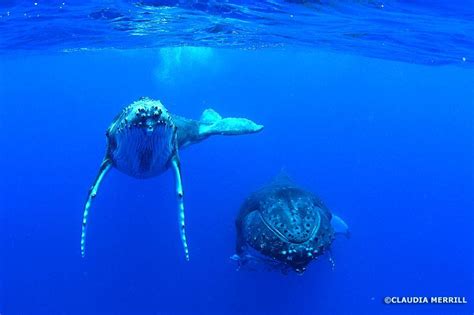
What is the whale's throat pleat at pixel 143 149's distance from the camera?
A: 739cm

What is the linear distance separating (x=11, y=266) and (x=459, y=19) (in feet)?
74.2

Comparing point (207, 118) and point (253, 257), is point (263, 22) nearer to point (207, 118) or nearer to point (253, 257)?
point (207, 118)

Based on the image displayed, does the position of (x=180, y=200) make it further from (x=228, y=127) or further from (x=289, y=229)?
(x=228, y=127)

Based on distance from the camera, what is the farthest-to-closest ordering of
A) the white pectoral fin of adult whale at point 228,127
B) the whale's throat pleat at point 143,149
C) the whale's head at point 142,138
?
the white pectoral fin of adult whale at point 228,127, the whale's throat pleat at point 143,149, the whale's head at point 142,138

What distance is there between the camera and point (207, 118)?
1429cm

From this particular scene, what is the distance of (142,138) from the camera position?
298 inches

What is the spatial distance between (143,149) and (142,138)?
1.80 ft

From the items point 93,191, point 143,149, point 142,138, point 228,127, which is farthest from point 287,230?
point 228,127

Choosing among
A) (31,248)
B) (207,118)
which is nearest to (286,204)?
(207,118)

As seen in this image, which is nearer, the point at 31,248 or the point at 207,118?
the point at 207,118

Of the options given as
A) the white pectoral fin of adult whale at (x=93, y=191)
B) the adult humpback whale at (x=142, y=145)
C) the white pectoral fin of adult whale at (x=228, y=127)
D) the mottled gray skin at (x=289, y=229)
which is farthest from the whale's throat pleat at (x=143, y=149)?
the white pectoral fin of adult whale at (x=228, y=127)

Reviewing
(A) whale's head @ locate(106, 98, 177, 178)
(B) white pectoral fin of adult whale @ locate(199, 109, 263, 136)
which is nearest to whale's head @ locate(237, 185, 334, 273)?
(A) whale's head @ locate(106, 98, 177, 178)

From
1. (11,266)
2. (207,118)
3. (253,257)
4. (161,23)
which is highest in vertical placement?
(161,23)

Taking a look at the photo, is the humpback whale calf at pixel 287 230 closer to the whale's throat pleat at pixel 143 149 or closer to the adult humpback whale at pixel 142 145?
the adult humpback whale at pixel 142 145
